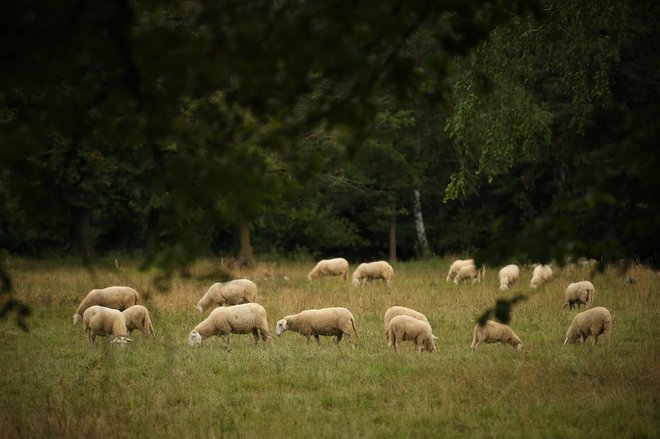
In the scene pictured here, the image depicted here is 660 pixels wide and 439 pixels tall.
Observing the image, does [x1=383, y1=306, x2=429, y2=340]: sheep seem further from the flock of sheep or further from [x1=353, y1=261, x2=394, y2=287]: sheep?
[x1=353, y1=261, x2=394, y2=287]: sheep

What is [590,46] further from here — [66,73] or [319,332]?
[66,73]

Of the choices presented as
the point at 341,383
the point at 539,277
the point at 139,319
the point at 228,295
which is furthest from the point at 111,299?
the point at 539,277

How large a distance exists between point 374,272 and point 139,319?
10.2 meters

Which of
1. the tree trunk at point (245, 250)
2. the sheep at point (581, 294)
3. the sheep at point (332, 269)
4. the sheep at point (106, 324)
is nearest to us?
the sheep at point (106, 324)

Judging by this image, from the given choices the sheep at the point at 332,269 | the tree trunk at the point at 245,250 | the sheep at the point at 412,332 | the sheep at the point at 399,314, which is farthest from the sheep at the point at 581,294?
the tree trunk at the point at 245,250

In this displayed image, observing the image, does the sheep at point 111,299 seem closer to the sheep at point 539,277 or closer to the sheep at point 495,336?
the sheep at point 495,336

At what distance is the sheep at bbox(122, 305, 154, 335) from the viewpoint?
50.1 ft

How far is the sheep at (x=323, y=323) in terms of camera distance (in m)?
14.2

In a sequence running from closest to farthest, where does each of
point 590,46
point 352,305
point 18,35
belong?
point 18,35, point 590,46, point 352,305

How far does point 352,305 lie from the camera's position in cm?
1847


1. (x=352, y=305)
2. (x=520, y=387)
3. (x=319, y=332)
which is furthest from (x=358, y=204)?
(x=520, y=387)

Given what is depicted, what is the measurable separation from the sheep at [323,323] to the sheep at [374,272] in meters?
9.52

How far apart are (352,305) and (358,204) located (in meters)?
25.2

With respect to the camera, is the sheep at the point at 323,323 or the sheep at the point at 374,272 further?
the sheep at the point at 374,272
